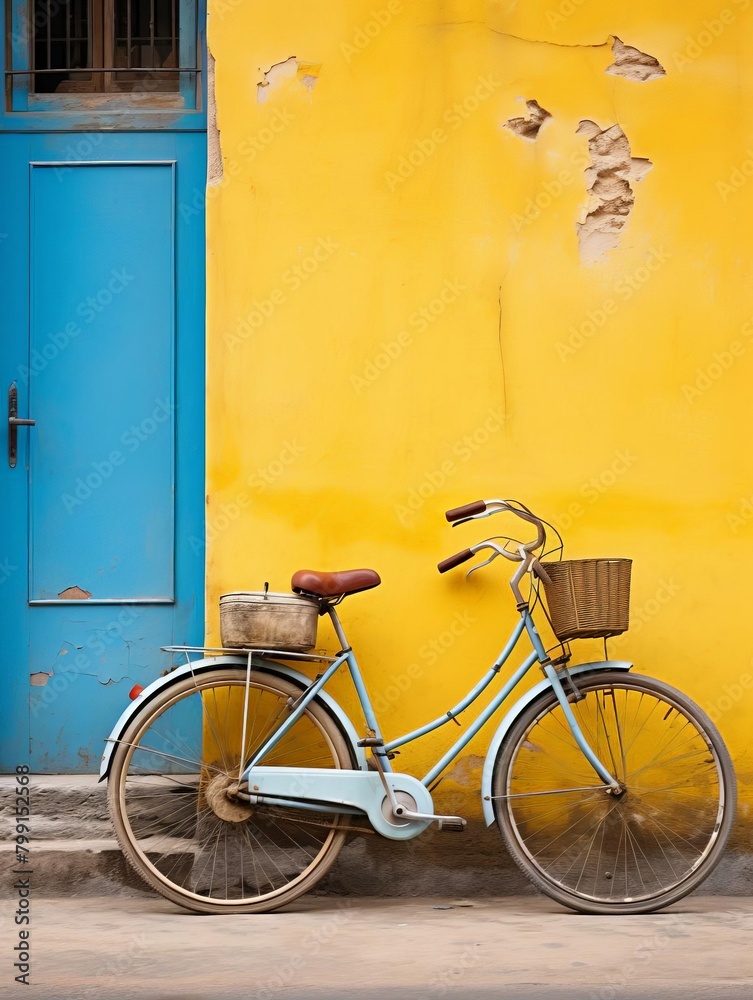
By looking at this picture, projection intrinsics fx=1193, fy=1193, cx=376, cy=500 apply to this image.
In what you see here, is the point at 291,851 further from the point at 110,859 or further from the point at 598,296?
the point at 598,296

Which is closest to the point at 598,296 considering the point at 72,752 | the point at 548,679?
the point at 548,679

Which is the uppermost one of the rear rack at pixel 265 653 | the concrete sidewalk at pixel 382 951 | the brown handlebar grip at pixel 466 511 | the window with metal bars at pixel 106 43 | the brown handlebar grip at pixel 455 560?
the window with metal bars at pixel 106 43

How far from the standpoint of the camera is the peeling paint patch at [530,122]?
491 centimetres

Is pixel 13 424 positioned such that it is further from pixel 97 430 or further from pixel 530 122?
pixel 530 122

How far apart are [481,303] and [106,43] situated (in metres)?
2.05

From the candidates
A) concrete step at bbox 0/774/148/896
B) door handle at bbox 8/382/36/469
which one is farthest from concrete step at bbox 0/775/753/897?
door handle at bbox 8/382/36/469

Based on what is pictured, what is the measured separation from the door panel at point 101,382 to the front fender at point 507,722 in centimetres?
157

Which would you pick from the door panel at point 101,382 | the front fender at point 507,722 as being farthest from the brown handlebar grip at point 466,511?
the door panel at point 101,382

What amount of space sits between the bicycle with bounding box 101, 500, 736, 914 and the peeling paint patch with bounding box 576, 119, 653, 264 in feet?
3.82

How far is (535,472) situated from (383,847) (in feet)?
5.37

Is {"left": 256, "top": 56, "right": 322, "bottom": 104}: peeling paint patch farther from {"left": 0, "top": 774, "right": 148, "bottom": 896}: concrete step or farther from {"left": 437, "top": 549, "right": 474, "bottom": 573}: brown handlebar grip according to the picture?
{"left": 0, "top": 774, "right": 148, "bottom": 896}: concrete step

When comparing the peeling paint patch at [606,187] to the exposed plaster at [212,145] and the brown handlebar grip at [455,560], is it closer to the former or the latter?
the brown handlebar grip at [455,560]

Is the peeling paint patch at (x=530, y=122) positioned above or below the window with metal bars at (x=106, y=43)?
below

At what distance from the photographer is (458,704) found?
4.69 meters
